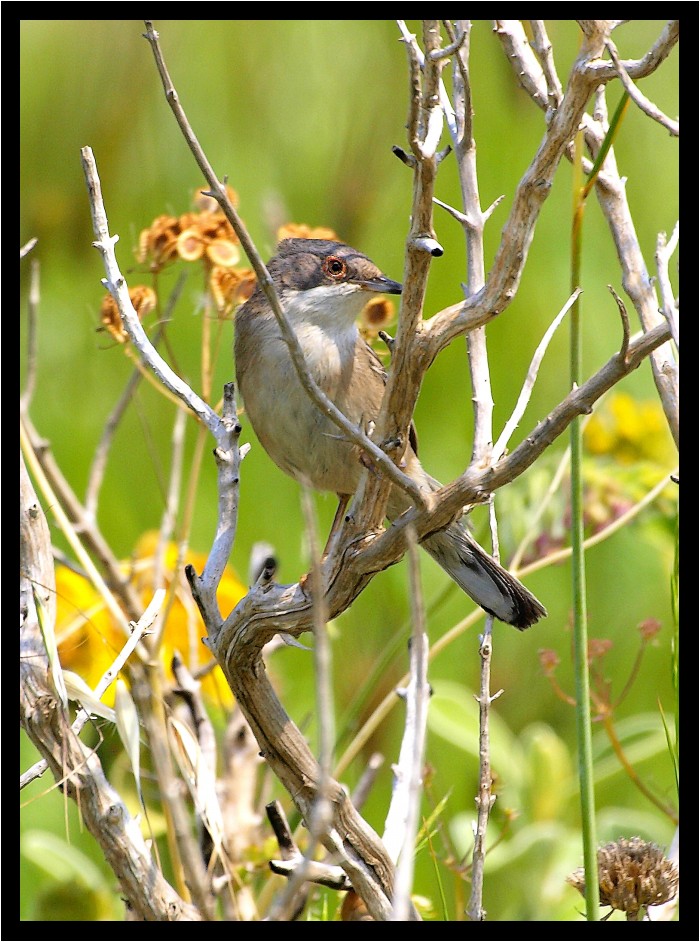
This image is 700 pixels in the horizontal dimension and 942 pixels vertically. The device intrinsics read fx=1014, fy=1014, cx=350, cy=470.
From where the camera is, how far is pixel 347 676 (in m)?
4.41

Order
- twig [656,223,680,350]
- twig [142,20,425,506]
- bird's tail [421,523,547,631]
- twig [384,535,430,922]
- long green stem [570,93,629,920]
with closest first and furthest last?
twig [384,535,430,922]
twig [142,20,425,506]
twig [656,223,680,350]
long green stem [570,93,629,920]
bird's tail [421,523,547,631]

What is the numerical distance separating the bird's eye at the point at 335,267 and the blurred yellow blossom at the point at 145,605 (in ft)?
3.57

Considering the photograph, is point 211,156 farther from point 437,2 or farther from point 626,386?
point 437,2

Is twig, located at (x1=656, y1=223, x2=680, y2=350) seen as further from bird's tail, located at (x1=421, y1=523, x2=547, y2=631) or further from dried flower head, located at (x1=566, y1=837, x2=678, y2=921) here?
dried flower head, located at (x1=566, y1=837, x2=678, y2=921)

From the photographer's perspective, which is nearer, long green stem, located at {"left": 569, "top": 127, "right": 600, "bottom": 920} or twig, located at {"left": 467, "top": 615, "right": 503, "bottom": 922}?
long green stem, located at {"left": 569, "top": 127, "right": 600, "bottom": 920}

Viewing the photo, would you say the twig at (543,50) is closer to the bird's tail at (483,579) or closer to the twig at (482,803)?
the bird's tail at (483,579)

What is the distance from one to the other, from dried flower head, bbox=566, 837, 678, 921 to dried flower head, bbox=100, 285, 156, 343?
74.8 inches

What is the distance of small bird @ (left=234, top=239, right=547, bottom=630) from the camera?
3053 millimetres

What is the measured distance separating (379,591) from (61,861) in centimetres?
174

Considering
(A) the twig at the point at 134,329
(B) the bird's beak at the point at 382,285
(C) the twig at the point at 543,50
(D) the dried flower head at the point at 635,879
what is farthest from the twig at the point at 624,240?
(A) the twig at the point at 134,329

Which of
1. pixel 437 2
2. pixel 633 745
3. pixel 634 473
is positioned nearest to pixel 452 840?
pixel 633 745

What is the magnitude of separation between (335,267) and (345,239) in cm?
198

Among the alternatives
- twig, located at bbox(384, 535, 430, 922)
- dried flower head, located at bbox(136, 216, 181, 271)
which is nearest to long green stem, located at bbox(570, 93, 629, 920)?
twig, located at bbox(384, 535, 430, 922)

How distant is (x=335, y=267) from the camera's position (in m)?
3.29
